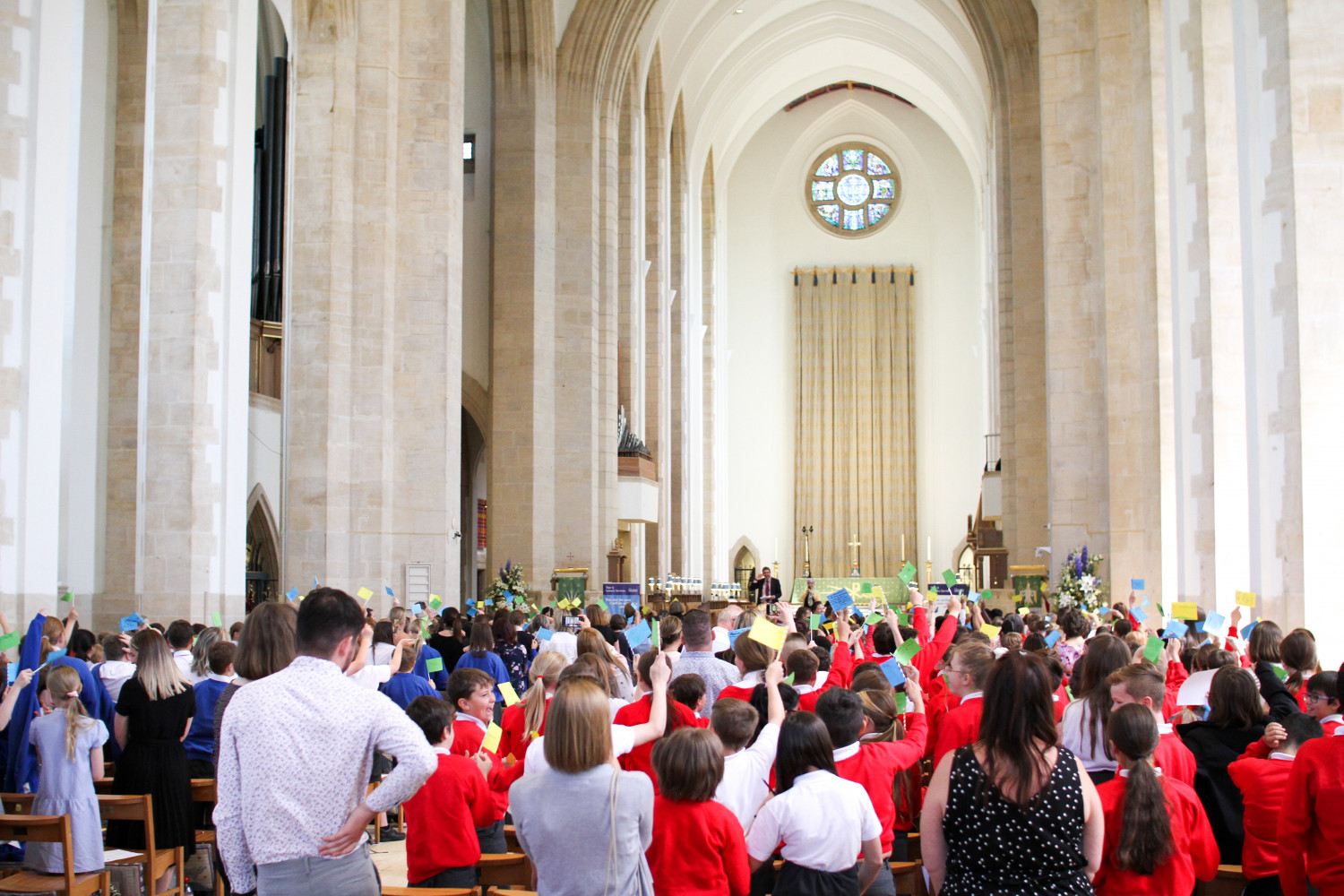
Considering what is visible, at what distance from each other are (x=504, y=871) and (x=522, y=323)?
1733 cm

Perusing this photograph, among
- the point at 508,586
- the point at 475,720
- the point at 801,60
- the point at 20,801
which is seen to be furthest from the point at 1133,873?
the point at 801,60

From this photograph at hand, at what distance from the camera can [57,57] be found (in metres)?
9.82

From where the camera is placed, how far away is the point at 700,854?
3379 mm

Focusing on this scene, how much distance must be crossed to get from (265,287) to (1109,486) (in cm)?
1149

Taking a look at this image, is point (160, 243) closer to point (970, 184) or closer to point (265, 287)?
point (265, 287)

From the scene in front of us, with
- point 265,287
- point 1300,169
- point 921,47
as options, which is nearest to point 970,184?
point 921,47

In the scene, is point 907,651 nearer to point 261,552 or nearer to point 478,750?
point 478,750

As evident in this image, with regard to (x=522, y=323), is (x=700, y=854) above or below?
below

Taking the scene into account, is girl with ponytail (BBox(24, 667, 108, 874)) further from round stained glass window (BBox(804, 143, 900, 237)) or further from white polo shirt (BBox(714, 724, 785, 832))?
round stained glass window (BBox(804, 143, 900, 237))

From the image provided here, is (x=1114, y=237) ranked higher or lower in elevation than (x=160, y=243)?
higher

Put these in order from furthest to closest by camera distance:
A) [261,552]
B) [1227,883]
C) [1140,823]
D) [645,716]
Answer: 1. [261,552]
2. [645,716]
3. [1227,883]
4. [1140,823]

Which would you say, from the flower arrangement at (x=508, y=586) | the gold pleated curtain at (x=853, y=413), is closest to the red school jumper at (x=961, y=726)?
the flower arrangement at (x=508, y=586)

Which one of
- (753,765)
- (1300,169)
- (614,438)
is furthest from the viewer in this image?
(614,438)

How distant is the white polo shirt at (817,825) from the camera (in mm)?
3404
